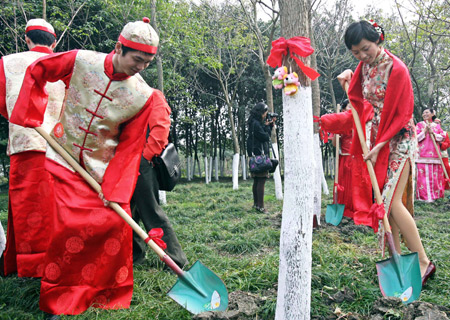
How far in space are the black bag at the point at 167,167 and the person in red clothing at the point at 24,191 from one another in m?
0.95

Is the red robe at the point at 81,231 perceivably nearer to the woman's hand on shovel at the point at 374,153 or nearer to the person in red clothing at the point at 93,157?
the person in red clothing at the point at 93,157

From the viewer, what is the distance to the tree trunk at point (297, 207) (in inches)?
76.9

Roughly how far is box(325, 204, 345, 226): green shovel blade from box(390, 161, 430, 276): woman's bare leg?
2.39 metres

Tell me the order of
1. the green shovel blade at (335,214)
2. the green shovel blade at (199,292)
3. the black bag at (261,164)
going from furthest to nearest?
1. the black bag at (261,164)
2. the green shovel blade at (335,214)
3. the green shovel blade at (199,292)

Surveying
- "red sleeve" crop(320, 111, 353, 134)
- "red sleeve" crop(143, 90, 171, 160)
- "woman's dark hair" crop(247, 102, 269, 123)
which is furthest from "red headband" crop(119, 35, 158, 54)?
"woman's dark hair" crop(247, 102, 269, 123)

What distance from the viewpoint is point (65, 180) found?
8.53ft

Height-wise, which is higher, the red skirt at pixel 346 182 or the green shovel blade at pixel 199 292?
the red skirt at pixel 346 182

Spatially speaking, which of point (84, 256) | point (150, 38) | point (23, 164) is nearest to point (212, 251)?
point (84, 256)

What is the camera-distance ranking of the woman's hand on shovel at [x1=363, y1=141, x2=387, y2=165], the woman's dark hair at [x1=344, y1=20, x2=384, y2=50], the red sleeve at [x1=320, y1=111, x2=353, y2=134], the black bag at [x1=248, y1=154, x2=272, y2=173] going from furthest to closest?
the black bag at [x1=248, y1=154, x2=272, y2=173] → the red sleeve at [x1=320, y1=111, x2=353, y2=134] → the woman's hand on shovel at [x1=363, y1=141, x2=387, y2=165] → the woman's dark hair at [x1=344, y1=20, x2=384, y2=50]

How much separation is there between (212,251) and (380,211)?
79.8 inches

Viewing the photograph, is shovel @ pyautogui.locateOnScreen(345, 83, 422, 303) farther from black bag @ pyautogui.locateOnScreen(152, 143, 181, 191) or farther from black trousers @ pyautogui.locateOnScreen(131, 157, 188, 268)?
black bag @ pyautogui.locateOnScreen(152, 143, 181, 191)

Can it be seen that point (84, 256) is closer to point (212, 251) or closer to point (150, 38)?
point (150, 38)

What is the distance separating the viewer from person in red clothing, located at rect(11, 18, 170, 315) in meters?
2.44

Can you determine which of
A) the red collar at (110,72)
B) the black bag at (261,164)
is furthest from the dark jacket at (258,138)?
the red collar at (110,72)
